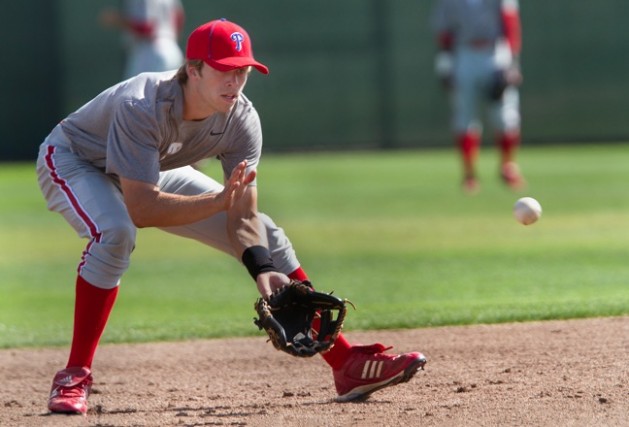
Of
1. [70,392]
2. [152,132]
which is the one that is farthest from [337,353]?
[152,132]

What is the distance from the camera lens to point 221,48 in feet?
12.3

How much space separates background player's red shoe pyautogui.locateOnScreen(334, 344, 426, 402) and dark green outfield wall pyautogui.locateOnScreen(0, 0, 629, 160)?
13051 millimetres

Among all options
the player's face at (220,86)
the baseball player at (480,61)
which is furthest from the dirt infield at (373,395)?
the baseball player at (480,61)

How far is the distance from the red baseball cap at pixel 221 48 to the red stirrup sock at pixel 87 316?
2.93 ft

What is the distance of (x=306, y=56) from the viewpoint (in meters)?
17.1

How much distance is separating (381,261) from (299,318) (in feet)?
12.1

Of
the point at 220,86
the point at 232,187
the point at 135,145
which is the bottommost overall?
the point at 232,187

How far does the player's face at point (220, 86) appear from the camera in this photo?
3775 mm

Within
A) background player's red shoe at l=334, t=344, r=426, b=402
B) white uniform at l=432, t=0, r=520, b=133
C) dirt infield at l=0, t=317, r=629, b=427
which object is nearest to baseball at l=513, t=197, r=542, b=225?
dirt infield at l=0, t=317, r=629, b=427

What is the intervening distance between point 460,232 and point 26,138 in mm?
9973

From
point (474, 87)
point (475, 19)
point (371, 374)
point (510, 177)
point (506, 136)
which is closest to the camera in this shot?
point (371, 374)

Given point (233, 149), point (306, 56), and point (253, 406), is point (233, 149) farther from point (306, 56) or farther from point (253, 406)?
point (306, 56)

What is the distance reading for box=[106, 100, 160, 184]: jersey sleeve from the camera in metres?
3.79

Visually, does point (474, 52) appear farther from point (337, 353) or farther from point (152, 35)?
point (337, 353)
